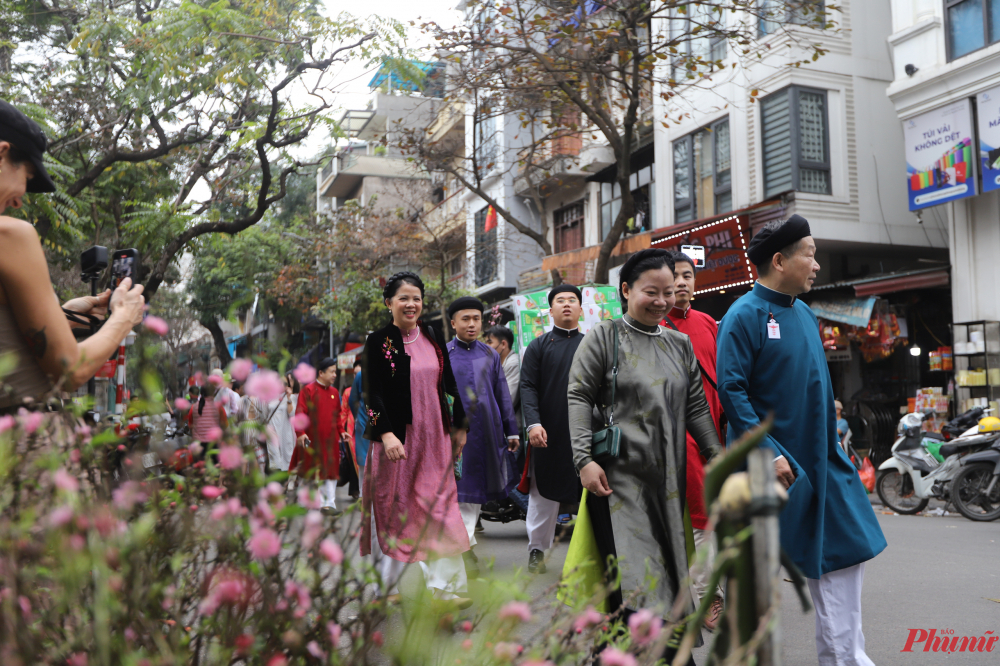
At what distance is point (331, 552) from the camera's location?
4.54 feet

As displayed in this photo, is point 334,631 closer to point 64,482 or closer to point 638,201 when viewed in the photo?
point 64,482

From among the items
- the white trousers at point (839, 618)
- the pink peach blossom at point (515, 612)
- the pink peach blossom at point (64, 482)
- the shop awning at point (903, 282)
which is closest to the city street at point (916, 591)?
the pink peach blossom at point (515, 612)

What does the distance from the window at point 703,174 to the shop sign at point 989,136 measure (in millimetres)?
4818

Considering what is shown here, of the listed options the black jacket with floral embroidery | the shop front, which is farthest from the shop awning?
the black jacket with floral embroidery

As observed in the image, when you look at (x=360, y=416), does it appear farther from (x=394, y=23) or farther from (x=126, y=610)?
(x=394, y=23)

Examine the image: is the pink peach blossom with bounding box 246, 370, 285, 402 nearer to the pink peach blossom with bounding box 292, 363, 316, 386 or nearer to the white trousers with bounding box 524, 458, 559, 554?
the pink peach blossom with bounding box 292, 363, 316, 386

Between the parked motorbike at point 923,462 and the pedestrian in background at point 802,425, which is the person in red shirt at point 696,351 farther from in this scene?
the parked motorbike at point 923,462

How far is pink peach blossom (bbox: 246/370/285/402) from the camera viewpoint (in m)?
1.48

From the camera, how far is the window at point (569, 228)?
2294 cm

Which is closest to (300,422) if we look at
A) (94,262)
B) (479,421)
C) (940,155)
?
(94,262)

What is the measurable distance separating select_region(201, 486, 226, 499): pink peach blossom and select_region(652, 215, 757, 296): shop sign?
1440 cm

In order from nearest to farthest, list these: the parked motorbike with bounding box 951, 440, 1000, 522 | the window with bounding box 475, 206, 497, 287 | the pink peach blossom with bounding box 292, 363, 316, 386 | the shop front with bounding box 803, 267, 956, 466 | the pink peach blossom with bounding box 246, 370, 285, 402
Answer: the pink peach blossom with bounding box 246, 370, 285, 402, the pink peach blossom with bounding box 292, 363, 316, 386, the parked motorbike with bounding box 951, 440, 1000, 522, the shop front with bounding box 803, 267, 956, 466, the window with bounding box 475, 206, 497, 287

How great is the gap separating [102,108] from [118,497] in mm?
12713

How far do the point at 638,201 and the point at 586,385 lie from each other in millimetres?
17428
